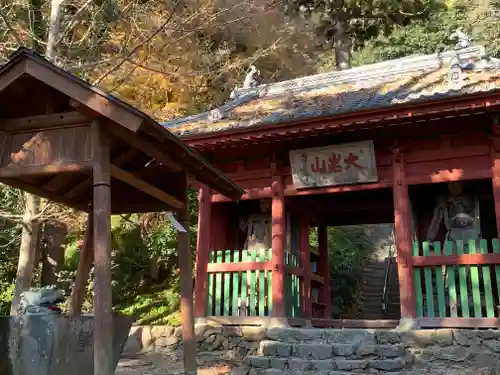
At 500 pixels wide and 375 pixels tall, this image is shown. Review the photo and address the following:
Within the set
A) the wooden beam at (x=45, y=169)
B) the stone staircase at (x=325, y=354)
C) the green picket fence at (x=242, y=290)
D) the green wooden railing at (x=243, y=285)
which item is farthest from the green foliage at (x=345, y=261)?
the wooden beam at (x=45, y=169)

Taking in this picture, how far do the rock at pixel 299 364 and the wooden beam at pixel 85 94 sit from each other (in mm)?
4423

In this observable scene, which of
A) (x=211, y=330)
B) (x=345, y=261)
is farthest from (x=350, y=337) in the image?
(x=345, y=261)

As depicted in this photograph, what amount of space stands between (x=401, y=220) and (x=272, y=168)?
97.7 inches

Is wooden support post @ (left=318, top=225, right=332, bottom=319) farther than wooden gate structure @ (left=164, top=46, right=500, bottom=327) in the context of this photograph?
Yes

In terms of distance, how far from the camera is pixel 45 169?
475 centimetres

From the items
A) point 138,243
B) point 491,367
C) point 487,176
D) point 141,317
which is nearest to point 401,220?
point 487,176

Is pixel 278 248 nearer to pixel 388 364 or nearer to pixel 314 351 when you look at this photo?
pixel 314 351

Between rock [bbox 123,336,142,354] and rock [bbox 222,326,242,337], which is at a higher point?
rock [bbox 222,326,242,337]

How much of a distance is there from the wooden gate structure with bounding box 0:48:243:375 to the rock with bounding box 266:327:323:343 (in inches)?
103

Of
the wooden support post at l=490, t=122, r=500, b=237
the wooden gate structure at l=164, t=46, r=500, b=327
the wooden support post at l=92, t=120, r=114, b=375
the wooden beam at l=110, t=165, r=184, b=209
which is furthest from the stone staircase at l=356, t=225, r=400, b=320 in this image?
the wooden support post at l=92, t=120, r=114, b=375

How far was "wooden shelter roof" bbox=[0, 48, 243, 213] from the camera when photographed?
4.54m

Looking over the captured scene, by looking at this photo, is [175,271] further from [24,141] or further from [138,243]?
[24,141]

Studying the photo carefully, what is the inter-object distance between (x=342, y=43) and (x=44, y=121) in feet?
51.2

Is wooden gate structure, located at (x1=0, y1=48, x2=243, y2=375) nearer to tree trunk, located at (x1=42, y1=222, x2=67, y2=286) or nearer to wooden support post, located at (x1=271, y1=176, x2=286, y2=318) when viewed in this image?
wooden support post, located at (x1=271, y1=176, x2=286, y2=318)
